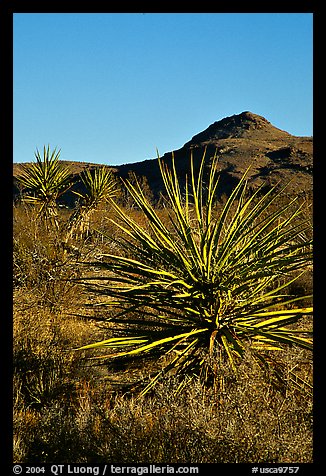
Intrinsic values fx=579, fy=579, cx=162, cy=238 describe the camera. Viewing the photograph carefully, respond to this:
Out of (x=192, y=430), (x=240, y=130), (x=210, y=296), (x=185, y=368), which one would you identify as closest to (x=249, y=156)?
(x=240, y=130)

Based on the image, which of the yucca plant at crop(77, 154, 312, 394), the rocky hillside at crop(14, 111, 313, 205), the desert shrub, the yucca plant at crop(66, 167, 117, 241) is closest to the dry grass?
the desert shrub

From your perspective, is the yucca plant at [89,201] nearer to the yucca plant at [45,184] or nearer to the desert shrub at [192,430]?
the yucca plant at [45,184]

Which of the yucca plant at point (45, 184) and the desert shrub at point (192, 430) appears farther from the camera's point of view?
the yucca plant at point (45, 184)

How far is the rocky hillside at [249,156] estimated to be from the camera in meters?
41.7

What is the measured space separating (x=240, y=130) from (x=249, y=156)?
13.0m

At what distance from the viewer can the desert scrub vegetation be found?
13.4ft

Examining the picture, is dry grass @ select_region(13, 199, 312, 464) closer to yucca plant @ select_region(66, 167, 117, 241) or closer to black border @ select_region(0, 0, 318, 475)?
black border @ select_region(0, 0, 318, 475)

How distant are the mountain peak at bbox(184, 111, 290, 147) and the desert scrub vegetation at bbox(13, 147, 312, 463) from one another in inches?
2060

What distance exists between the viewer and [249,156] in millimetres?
48656

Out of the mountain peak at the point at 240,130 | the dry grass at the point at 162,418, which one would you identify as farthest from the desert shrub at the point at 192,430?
the mountain peak at the point at 240,130
